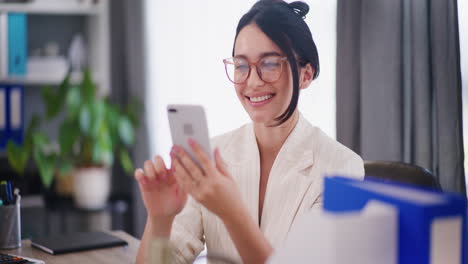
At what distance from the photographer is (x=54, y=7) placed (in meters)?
2.99

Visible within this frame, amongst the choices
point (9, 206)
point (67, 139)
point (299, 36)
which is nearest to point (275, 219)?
point (299, 36)

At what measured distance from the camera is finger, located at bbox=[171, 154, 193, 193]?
117 cm

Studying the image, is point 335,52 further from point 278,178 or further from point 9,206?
point 9,206

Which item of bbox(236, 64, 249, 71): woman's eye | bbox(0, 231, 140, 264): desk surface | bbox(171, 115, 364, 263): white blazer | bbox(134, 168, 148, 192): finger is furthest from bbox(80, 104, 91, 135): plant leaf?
bbox(134, 168, 148, 192): finger

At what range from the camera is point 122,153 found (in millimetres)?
3111

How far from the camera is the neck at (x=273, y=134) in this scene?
156cm

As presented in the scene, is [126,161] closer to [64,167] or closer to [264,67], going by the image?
[64,167]

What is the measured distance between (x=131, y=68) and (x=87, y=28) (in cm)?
39

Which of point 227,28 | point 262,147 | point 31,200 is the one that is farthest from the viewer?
point 31,200

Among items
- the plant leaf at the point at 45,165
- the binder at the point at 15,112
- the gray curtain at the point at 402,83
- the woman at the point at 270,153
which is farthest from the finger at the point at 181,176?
the binder at the point at 15,112

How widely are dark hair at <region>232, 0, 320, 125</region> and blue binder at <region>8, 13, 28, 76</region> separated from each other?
5.62ft

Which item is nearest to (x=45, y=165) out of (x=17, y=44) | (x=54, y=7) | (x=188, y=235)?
(x=17, y=44)

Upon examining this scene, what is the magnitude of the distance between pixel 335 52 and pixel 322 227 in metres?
1.47

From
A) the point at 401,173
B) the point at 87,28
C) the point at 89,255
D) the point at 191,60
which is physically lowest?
the point at 89,255
